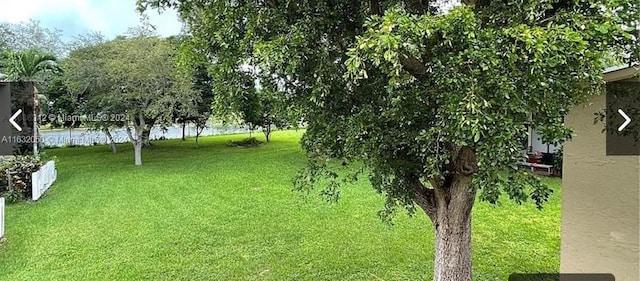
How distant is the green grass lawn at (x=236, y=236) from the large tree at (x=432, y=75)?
2.19 m

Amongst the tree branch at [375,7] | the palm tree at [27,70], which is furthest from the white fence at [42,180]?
the tree branch at [375,7]

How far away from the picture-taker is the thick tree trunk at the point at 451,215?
4.08 meters

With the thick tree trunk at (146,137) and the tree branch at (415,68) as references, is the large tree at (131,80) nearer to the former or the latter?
the thick tree trunk at (146,137)

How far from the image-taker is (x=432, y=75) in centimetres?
297

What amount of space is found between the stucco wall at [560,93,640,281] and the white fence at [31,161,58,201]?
10.5 m

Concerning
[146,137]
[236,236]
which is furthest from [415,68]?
[146,137]

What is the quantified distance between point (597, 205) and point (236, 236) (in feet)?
17.3

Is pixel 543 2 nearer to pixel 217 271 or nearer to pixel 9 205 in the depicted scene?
pixel 217 271

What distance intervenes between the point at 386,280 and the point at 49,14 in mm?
27993

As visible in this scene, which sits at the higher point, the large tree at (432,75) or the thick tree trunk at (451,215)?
the large tree at (432,75)

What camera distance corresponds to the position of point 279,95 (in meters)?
3.84

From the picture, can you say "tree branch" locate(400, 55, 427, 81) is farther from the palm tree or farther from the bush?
the palm tree

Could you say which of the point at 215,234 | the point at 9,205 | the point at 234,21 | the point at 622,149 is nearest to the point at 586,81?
the point at 622,149

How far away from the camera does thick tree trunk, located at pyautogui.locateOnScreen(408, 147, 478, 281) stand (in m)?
4.08
